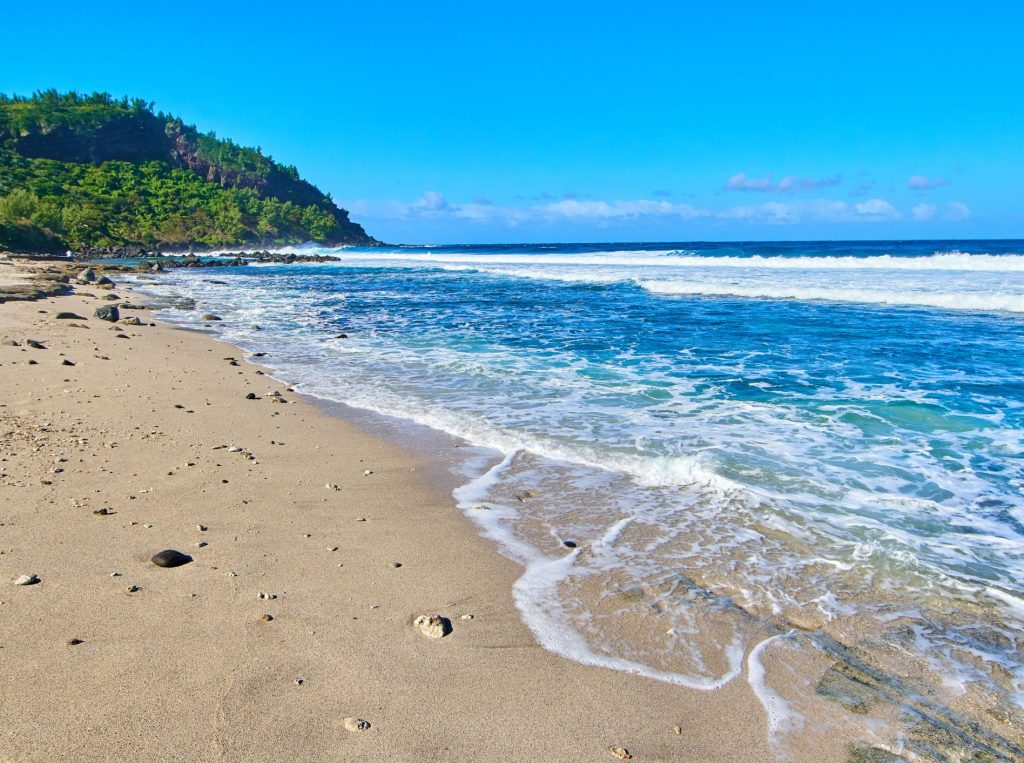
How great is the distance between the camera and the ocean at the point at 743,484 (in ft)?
10.2

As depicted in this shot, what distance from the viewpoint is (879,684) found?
2.79 metres

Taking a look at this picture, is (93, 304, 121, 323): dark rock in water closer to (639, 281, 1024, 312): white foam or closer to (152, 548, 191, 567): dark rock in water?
(152, 548, 191, 567): dark rock in water

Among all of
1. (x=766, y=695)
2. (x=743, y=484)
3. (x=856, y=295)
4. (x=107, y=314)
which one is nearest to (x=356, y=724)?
(x=766, y=695)

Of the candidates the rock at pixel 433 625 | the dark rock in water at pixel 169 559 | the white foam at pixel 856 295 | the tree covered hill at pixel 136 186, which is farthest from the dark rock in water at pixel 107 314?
the tree covered hill at pixel 136 186

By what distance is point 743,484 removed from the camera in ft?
17.1

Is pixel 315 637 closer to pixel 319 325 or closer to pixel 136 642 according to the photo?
pixel 136 642

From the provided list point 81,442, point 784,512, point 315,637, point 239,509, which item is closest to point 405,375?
point 81,442

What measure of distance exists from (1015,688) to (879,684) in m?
0.61

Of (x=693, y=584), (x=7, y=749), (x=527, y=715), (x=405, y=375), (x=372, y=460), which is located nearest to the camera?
(x=7, y=749)

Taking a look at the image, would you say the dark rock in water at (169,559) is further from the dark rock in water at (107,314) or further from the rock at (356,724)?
the dark rock in water at (107,314)

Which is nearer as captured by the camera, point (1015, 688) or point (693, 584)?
point (1015, 688)

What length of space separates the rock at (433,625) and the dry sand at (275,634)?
46 mm

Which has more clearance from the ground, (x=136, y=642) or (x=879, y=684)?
(x=136, y=642)

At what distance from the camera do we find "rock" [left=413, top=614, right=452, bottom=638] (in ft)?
9.91
